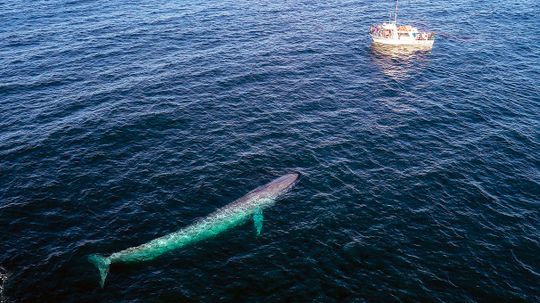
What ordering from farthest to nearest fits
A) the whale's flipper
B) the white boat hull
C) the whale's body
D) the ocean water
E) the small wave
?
the white boat hull → the whale's flipper → the whale's body → the ocean water → the small wave

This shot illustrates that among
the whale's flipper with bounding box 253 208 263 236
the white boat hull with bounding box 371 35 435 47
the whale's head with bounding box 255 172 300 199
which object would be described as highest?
the white boat hull with bounding box 371 35 435 47

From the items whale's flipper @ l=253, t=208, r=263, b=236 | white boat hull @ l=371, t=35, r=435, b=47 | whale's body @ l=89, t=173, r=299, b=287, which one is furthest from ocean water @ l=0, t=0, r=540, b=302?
white boat hull @ l=371, t=35, r=435, b=47

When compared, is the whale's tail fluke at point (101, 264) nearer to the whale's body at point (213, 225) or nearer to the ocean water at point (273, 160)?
the whale's body at point (213, 225)

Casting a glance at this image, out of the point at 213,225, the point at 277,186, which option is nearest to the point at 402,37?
the point at 277,186

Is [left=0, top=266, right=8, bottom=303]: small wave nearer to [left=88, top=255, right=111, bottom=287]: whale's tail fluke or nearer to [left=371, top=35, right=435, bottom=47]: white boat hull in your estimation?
[left=88, top=255, right=111, bottom=287]: whale's tail fluke

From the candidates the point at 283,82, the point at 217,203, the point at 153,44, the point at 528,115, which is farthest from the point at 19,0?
the point at 528,115

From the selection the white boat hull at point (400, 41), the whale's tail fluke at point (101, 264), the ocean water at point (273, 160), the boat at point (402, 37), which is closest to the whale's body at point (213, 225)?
the whale's tail fluke at point (101, 264)
